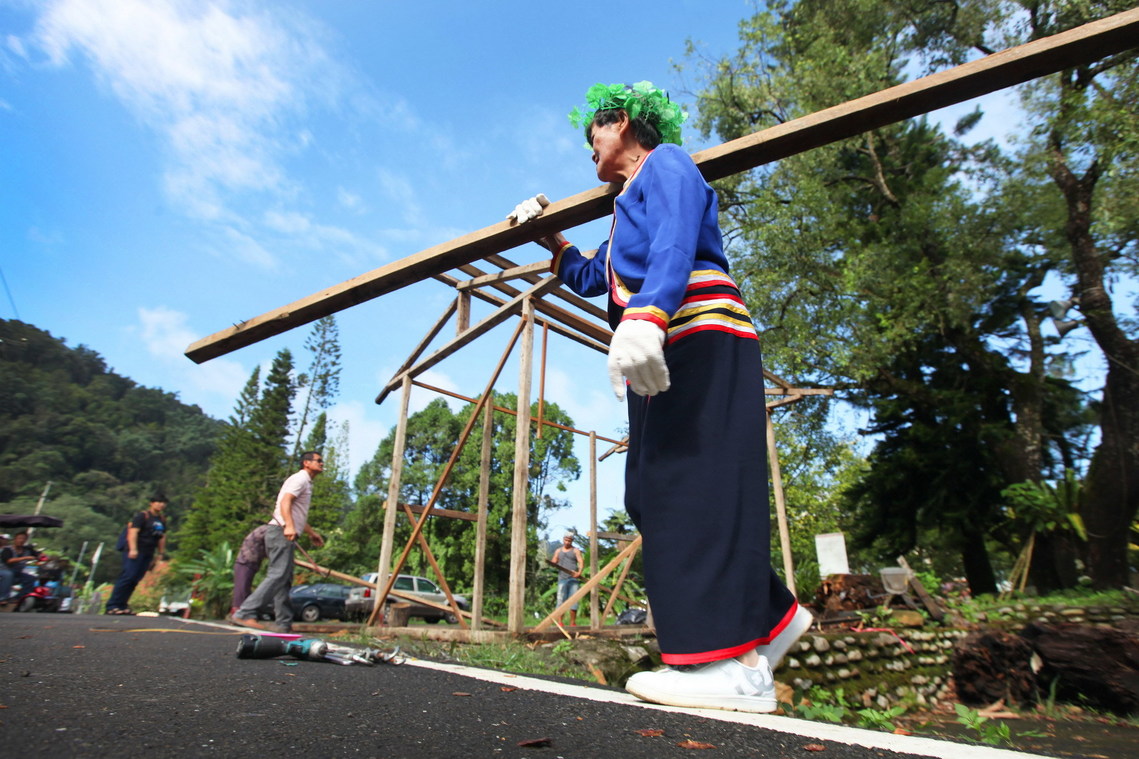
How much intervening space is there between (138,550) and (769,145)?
26.5ft

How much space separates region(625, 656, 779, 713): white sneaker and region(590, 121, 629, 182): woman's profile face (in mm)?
1575

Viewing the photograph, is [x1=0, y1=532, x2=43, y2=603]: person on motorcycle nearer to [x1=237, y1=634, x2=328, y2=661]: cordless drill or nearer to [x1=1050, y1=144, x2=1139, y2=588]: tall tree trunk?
[x1=237, y1=634, x2=328, y2=661]: cordless drill

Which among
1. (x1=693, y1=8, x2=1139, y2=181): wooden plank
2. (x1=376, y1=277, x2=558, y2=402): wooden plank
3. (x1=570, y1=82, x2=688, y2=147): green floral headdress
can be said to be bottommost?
(x1=693, y1=8, x2=1139, y2=181): wooden plank

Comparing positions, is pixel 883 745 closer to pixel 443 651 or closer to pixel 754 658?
pixel 754 658

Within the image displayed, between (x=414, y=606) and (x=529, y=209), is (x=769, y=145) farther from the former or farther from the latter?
(x=414, y=606)

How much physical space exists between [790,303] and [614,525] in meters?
10.9

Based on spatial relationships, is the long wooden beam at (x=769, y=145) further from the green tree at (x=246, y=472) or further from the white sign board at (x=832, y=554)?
the green tree at (x=246, y=472)

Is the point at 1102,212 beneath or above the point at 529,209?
above

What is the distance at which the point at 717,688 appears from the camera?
1.51 meters

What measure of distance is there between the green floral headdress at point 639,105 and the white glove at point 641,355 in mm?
1083

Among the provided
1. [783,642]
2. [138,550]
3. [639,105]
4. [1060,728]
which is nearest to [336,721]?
[783,642]

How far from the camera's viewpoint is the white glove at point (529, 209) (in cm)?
215

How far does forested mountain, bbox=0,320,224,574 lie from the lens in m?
57.2

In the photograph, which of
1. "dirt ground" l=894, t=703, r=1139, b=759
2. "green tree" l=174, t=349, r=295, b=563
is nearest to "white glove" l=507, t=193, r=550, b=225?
"dirt ground" l=894, t=703, r=1139, b=759
